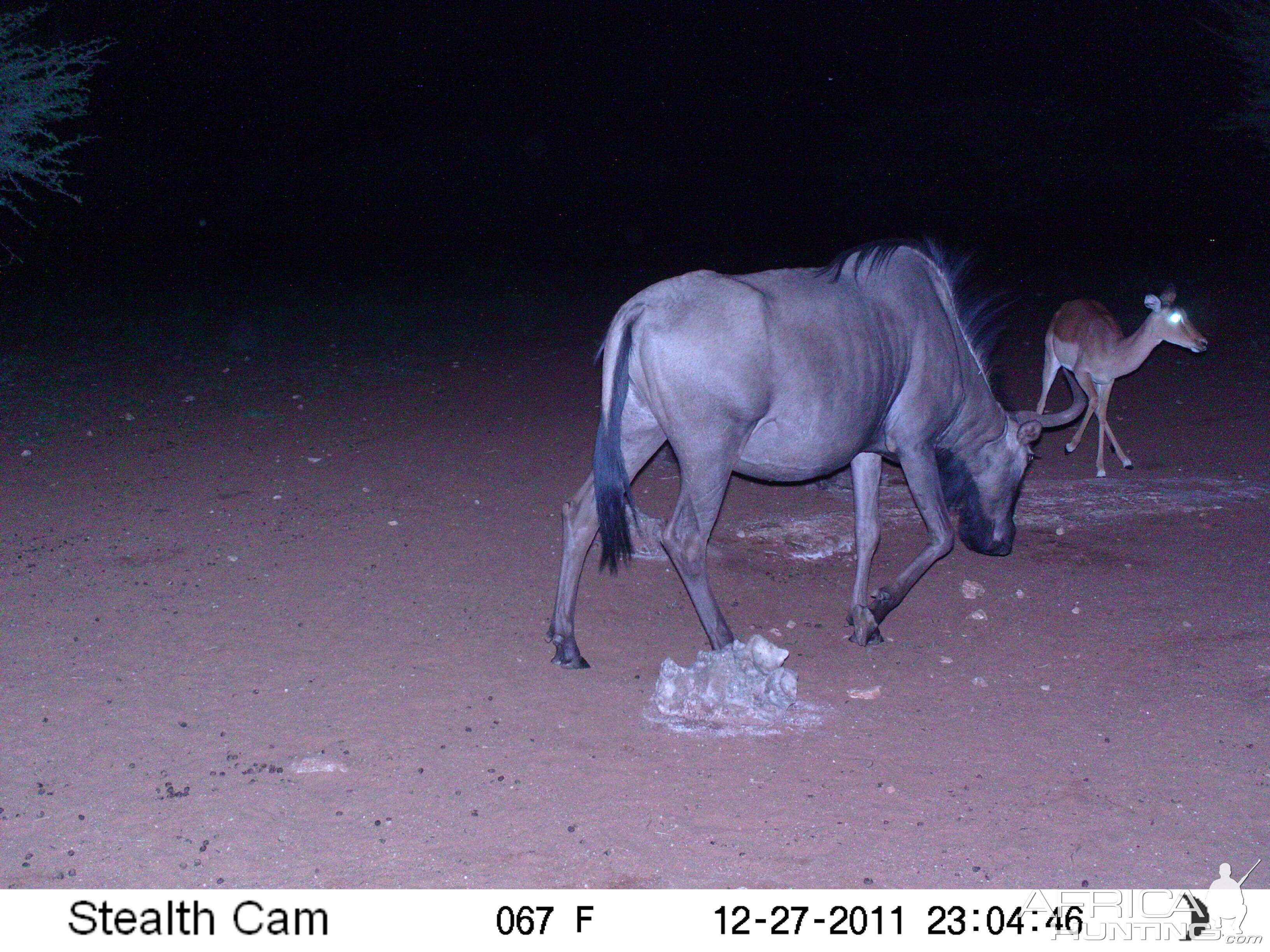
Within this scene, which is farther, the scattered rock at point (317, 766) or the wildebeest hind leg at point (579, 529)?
the wildebeest hind leg at point (579, 529)

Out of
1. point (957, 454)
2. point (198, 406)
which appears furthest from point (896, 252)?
point (198, 406)

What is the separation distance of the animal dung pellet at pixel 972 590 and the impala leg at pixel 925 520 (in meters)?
0.55

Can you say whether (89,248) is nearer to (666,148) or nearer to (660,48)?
(666,148)

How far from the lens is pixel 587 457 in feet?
28.0

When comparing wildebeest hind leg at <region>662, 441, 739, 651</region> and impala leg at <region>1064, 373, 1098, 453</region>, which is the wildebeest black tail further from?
impala leg at <region>1064, 373, 1098, 453</region>

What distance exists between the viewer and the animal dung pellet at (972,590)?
617 cm

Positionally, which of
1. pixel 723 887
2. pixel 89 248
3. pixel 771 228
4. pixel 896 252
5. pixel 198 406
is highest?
pixel 896 252

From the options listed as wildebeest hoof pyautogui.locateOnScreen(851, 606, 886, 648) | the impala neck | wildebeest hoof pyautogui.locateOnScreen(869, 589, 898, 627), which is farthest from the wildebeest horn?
the impala neck

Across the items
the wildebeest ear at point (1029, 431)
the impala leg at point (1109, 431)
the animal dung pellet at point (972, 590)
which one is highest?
the wildebeest ear at point (1029, 431)

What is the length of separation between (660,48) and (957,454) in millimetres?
32643

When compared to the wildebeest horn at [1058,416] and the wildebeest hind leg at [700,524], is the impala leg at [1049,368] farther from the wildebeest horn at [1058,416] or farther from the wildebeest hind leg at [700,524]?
the wildebeest hind leg at [700,524]

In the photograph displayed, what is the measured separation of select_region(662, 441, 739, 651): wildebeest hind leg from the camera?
4996 millimetres

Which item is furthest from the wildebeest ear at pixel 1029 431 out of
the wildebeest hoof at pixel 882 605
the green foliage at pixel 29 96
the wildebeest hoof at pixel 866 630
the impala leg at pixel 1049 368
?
the green foliage at pixel 29 96

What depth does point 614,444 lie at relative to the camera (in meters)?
5.05
